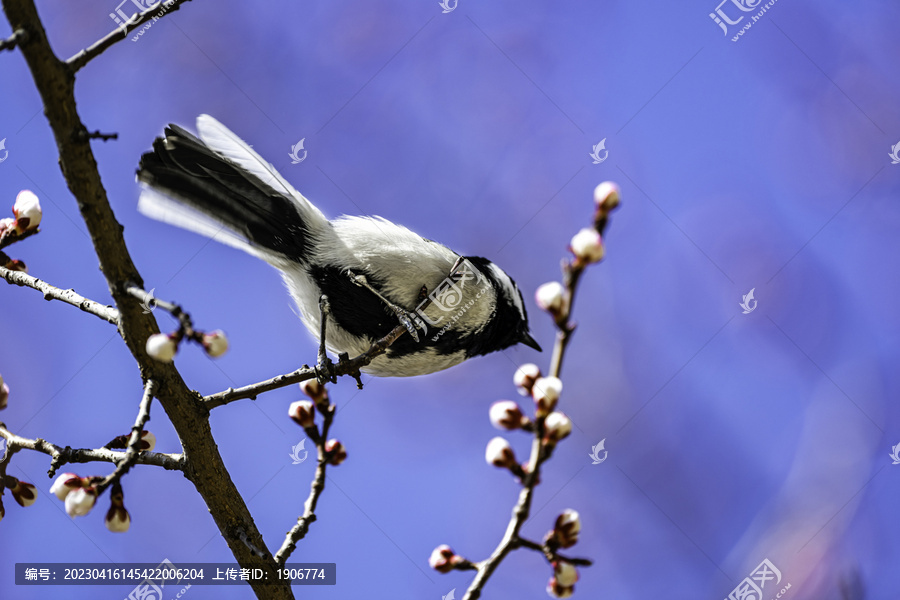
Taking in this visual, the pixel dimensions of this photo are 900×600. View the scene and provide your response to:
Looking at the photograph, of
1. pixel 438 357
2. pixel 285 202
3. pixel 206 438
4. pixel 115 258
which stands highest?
pixel 285 202

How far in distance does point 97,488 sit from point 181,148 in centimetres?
136

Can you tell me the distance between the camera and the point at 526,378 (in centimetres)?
129

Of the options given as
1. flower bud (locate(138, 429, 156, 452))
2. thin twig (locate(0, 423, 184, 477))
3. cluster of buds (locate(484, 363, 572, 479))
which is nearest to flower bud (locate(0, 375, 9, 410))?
thin twig (locate(0, 423, 184, 477))

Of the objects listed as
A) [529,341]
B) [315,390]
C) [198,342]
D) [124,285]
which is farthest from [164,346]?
[529,341]

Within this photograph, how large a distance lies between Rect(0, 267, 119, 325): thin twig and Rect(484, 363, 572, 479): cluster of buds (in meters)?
0.96

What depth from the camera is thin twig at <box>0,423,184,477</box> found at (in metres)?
1.60

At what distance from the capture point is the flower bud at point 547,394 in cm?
110

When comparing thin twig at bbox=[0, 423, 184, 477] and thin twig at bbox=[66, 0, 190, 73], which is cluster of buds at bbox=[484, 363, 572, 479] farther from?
thin twig at bbox=[66, 0, 190, 73]

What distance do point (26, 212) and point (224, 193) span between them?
734mm

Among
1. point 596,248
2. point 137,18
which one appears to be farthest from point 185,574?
point 596,248

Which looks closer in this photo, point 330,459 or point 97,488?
point 97,488

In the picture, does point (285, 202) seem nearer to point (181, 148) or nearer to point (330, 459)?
point (181, 148)

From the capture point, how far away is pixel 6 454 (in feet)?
5.47

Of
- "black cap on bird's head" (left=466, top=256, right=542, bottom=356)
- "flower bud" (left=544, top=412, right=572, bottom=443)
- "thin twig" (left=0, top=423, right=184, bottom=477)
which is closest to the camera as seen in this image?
"flower bud" (left=544, top=412, right=572, bottom=443)
